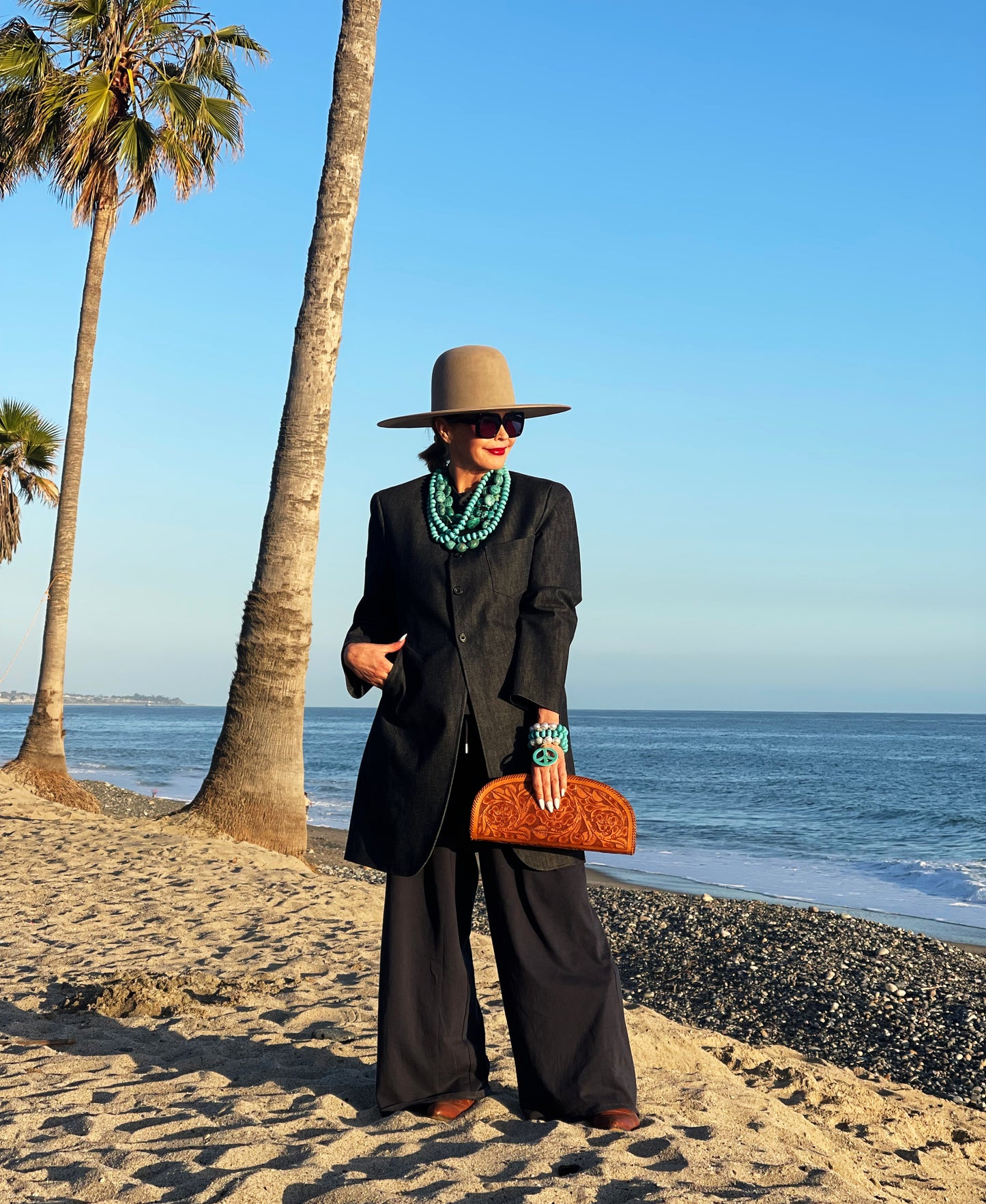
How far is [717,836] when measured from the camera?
2034 cm

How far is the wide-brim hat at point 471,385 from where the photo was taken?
120 inches

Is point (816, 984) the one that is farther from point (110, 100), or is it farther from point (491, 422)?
point (110, 100)

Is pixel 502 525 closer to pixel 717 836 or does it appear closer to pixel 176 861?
pixel 176 861

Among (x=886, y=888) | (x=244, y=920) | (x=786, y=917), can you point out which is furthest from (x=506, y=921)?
(x=886, y=888)

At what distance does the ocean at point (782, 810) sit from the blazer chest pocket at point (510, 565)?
894cm

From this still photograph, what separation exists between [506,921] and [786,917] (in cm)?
678

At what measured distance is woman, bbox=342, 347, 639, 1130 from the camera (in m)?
2.95

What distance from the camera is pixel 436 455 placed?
3289 mm

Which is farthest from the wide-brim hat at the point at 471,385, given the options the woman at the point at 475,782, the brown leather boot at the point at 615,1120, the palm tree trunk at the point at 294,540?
the palm tree trunk at the point at 294,540

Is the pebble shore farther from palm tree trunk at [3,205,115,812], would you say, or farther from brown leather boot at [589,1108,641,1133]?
palm tree trunk at [3,205,115,812]

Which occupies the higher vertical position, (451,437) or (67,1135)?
(451,437)

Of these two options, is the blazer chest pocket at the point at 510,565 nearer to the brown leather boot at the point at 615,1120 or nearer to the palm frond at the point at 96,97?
the brown leather boot at the point at 615,1120

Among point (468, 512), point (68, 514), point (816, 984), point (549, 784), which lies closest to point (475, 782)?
point (549, 784)

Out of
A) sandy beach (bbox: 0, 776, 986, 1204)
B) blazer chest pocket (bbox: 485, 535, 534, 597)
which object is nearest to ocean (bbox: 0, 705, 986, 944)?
sandy beach (bbox: 0, 776, 986, 1204)
